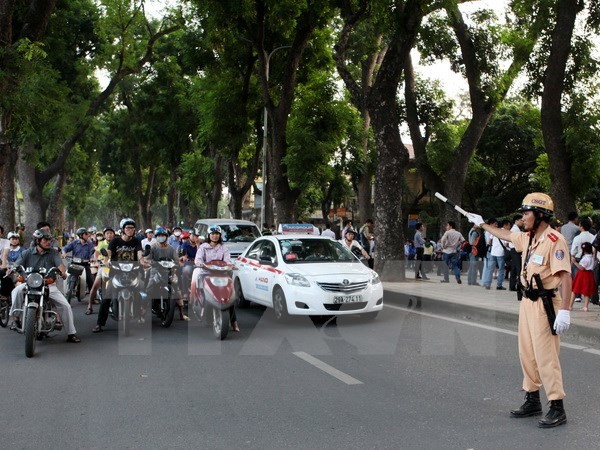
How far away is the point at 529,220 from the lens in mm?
5633

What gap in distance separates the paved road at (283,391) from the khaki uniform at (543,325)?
35 centimetres

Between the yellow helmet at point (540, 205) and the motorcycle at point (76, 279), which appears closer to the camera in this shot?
the yellow helmet at point (540, 205)

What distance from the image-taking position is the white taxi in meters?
10.7

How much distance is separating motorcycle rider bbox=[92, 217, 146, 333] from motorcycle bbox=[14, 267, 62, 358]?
111 cm

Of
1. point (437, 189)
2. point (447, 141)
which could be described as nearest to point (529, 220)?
point (437, 189)

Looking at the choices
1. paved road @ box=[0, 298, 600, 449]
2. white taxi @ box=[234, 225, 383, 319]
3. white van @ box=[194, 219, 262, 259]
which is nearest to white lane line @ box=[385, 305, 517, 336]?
paved road @ box=[0, 298, 600, 449]

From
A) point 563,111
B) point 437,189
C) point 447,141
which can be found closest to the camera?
point 563,111

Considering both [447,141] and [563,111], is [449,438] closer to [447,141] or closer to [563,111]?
[563,111]

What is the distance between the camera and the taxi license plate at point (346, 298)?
34.9 feet

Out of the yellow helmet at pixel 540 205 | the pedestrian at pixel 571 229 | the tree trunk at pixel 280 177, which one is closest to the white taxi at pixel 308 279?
the pedestrian at pixel 571 229

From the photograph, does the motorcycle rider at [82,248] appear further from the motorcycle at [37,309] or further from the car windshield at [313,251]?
the motorcycle at [37,309]

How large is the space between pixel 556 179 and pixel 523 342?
1179 cm

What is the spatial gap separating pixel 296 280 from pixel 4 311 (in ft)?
15.5

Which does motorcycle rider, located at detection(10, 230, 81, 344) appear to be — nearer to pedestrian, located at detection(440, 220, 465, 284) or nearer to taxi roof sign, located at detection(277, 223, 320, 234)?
taxi roof sign, located at detection(277, 223, 320, 234)
